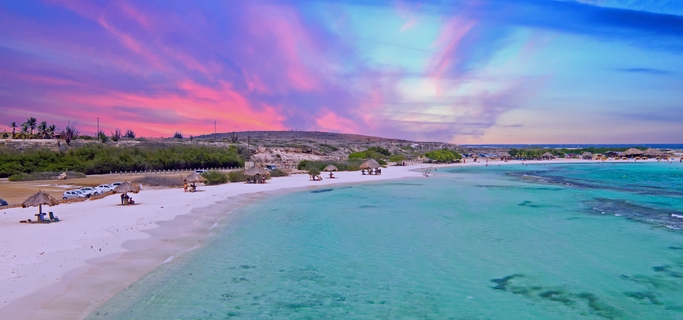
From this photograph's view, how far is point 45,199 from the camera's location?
46.4 feet

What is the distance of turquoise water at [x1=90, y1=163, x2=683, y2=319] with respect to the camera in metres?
7.95

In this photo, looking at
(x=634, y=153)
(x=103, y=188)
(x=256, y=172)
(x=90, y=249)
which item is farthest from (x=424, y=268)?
(x=634, y=153)

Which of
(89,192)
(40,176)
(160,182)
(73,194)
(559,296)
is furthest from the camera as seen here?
(40,176)

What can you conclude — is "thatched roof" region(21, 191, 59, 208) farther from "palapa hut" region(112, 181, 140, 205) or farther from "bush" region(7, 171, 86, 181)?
"bush" region(7, 171, 86, 181)

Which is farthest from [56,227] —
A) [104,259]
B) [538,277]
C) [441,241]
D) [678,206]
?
[678,206]

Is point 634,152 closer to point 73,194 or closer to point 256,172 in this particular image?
point 256,172

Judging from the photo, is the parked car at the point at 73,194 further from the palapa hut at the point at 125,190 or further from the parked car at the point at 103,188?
the palapa hut at the point at 125,190

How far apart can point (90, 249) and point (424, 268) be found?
8.99 m

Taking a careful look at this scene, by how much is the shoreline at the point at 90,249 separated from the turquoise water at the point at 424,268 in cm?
58

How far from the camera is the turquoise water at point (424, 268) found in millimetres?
7945

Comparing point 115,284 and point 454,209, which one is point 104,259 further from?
point 454,209

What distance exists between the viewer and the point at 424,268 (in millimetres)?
10594

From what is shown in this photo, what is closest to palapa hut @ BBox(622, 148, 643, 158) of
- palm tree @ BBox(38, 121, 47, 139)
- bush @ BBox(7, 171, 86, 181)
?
bush @ BBox(7, 171, 86, 181)

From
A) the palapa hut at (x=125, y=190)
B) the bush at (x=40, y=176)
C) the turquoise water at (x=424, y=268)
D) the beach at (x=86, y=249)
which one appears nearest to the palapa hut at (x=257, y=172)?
the beach at (x=86, y=249)
